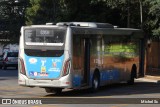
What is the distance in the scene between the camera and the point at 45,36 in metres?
21.0

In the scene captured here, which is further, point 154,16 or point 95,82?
point 154,16

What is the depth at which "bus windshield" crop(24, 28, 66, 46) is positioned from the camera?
20781 millimetres

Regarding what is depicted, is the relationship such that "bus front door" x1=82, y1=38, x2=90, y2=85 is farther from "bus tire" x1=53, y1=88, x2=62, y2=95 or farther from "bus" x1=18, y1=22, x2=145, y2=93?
"bus tire" x1=53, y1=88, x2=62, y2=95

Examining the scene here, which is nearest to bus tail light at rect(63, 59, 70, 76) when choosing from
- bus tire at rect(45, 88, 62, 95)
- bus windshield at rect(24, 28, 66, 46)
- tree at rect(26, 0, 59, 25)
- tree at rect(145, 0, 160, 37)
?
bus windshield at rect(24, 28, 66, 46)

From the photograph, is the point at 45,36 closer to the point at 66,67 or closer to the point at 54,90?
the point at 66,67

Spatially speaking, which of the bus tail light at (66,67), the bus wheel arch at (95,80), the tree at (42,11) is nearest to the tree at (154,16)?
the bus wheel arch at (95,80)

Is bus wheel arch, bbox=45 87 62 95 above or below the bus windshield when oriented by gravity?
below

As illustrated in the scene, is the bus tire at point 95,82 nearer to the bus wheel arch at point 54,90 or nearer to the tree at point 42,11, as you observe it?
the bus wheel arch at point 54,90

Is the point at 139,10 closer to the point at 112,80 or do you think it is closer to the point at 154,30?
the point at 154,30

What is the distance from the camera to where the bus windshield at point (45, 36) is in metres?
20.8

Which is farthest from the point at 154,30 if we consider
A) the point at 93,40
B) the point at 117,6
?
the point at 93,40

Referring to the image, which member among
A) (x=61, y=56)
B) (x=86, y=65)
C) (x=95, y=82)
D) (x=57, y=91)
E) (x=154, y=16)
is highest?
(x=154, y=16)

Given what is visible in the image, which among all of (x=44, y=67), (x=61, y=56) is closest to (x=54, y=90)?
(x=44, y=67)

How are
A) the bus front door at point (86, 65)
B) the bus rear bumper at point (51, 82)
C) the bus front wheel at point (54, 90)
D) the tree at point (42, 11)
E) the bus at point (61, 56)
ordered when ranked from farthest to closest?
the tree at point (42, 11) < the bus front wheel at point (54, 90) < the bus front door at point (86, 65) < the bus at point (61, 56) < the bus rear bumper at point (51, 82)
